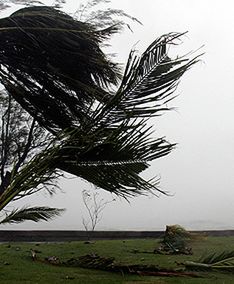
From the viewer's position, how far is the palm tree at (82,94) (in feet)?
9.11

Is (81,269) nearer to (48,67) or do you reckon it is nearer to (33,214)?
(33,214)

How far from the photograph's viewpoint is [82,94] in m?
3.25

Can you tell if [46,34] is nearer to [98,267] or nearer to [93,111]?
[93,111]

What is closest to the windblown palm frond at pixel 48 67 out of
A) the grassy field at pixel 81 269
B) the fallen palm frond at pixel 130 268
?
the grassy field at pixel 81 269

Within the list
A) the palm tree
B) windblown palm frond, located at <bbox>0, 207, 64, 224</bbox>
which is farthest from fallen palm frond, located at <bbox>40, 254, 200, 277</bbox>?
the palm tree

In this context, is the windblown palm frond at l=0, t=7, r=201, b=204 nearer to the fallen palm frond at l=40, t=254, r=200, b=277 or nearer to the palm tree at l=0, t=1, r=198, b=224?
the palm tree at l=0, t=1, r=198, b=224

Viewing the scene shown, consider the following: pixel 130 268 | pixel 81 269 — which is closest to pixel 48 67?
pixel 130 268

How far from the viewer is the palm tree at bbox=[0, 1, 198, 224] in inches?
109

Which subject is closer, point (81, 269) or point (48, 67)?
point (48, 67)

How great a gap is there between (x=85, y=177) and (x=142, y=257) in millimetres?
5925

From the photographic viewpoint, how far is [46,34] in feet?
10.7

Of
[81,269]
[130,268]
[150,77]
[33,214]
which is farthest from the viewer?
[81,269]

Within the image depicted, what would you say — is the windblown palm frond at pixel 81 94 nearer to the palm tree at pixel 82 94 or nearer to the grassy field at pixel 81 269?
the palm tree at pixel 82 94

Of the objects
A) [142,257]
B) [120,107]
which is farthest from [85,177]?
[142,257]
